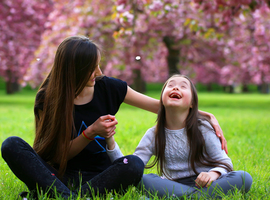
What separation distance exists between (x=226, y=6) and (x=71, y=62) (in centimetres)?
513

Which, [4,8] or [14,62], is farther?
[14,62]

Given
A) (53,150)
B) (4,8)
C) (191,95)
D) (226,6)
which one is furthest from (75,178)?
(4,8)

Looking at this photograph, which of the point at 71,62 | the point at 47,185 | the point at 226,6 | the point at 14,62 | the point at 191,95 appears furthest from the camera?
the point at 14,62

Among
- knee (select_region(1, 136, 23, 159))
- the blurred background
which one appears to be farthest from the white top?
the blurred background

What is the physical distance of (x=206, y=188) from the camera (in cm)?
207

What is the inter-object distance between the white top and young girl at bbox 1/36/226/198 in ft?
0.84

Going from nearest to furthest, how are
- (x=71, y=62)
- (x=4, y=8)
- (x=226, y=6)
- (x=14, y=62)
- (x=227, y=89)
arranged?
(x=71, y=62) < (x=226, y=6) < (x=4, y=8) < (x=14, y=62) < (x=227, y=89)

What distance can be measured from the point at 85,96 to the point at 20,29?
11.8 meters

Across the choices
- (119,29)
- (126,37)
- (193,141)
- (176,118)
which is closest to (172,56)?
(119,29)

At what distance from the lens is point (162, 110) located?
8.10ft

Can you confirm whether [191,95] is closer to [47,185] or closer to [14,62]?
[47,185]

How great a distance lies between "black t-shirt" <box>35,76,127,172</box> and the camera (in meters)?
2.32

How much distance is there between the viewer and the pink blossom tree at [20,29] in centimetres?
1245

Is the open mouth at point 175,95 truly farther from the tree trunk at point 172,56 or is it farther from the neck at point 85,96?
the tree trunk at point 172,56
